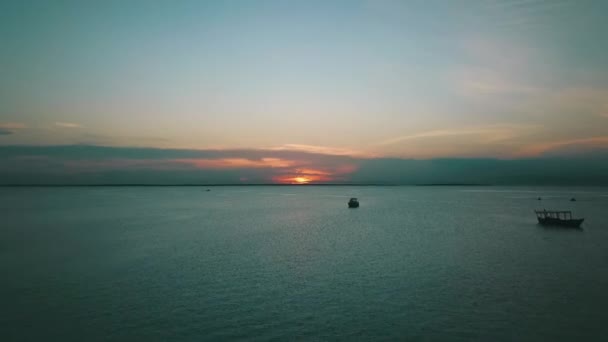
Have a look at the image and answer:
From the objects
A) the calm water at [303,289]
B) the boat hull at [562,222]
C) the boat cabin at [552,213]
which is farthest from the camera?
the boat cabin at [552,213]

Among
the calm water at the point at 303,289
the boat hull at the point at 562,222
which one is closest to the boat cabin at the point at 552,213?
the boat hull at the point at 562,222

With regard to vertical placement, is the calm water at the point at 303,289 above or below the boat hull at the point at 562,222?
below

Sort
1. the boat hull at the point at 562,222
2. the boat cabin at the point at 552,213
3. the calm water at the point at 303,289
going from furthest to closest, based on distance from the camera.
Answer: the boat cabin at the point at 552,213
the boat hull at the point at 562,222
the calm water at the point at 303,289

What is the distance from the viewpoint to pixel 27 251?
46.1 m

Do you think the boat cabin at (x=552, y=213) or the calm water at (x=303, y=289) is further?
the boat cabin at (x=552, y=213)

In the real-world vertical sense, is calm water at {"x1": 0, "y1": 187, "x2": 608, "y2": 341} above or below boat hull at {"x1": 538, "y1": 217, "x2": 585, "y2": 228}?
below

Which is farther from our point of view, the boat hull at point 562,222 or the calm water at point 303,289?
the boat hull at point 562,222

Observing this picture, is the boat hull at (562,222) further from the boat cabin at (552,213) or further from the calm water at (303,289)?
the calm water at (303,289)

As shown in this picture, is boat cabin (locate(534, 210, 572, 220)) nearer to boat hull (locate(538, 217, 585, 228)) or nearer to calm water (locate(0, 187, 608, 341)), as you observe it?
boat hull (locate(538, 217, 585, 228))

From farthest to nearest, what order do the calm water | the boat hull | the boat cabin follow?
the boat cabin, the boat hull, the calm water

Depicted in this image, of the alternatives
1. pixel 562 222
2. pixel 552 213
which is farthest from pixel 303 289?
pixel 552 213

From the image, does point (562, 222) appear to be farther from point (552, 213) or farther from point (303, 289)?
point (303, 289)

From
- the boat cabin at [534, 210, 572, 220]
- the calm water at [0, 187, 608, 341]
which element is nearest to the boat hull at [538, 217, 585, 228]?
the boat cabin at [534, 210, 572, 220]

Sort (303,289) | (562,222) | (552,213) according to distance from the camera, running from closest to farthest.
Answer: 1. (303,289)
2. (562,222)
3. (552,213)
